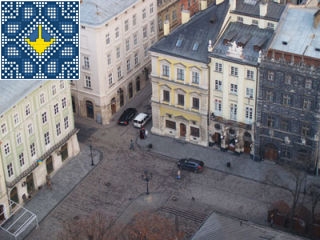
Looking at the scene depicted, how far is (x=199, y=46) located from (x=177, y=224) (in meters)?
28.6

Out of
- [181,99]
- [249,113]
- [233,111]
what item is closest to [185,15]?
[181,99]

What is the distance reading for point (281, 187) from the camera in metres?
110

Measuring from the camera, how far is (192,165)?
11388 centimetres

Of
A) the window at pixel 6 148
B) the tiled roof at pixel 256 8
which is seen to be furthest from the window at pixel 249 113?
the window at pixel 6 148

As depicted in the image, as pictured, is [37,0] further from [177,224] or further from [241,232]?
[177,224]

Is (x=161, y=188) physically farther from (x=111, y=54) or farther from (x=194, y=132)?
(x=111, y=54)

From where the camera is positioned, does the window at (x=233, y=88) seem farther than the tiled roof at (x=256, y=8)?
Yes

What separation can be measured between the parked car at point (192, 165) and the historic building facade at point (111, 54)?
19.3 metres

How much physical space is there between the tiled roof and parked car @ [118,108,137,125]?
27.5 metres

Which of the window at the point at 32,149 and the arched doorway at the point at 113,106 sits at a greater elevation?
the window at the point at 32,149

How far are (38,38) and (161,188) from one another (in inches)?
1727

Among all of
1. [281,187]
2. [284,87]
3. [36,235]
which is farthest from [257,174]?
[36,235]

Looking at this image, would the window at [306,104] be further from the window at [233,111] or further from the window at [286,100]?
the window at [233,111]

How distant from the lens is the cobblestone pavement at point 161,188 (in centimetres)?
10594
